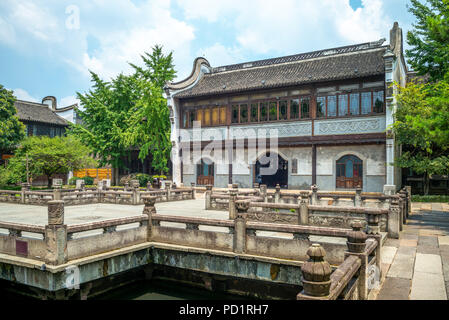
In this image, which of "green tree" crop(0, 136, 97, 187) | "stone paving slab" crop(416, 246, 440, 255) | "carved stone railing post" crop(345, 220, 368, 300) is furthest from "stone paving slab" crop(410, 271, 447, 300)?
"green tree" crop(0, 136, 97, 187)

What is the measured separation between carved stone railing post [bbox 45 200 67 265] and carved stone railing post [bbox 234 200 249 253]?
342cm

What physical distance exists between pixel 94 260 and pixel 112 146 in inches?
930

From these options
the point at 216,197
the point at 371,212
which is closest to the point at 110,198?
the point at 216,197

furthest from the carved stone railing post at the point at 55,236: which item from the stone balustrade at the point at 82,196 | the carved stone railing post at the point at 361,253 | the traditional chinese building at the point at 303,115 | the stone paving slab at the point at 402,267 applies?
the traditional chinese building at the point at 303,115

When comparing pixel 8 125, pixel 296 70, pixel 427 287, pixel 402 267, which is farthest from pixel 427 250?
→ pixel 8 125

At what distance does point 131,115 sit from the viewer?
28.7 metres

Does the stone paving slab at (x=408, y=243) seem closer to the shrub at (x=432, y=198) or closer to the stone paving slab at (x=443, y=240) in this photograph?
the stone paving slab at (x=443, y=240)

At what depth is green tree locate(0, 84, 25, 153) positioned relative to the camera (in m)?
28.4

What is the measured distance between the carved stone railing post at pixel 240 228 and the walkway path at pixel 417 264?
109 inches

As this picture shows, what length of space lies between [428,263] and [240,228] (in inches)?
146

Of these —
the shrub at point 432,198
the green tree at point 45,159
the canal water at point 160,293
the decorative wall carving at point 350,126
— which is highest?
the decorative wall carving at point 350,126

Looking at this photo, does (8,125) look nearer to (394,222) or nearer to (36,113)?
(36,113)

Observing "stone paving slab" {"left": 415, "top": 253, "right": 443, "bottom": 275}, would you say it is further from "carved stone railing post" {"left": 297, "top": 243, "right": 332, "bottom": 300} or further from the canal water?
"carved stone railing post" {"left": 297, "top": 243, "right": 332, "bottom": 300}

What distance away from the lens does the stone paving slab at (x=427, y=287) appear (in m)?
5.21
